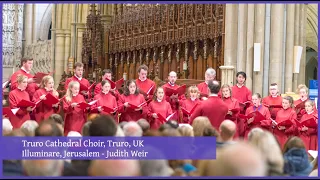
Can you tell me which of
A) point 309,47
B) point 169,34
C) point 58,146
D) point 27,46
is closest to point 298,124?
point 58,146

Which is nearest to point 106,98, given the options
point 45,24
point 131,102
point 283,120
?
point 131,102

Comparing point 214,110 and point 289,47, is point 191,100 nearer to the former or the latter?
point 214,110

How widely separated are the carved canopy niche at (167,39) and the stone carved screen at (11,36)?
4660 mm

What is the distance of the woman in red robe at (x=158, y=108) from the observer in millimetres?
9227

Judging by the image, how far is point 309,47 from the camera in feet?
72.3

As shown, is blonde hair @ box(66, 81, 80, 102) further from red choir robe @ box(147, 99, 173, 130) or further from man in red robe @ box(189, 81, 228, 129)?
man in red robe @ box(189, 81, 228, 129)

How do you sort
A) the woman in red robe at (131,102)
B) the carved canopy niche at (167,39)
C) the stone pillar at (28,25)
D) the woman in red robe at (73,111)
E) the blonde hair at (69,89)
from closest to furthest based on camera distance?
1. the blonde hair at (69,89)
2. the woman in red robe at (73,111)
3. the woman in red robe at (131,102)
4. the carved canopy niche at (167,39)
5. the stone pillar at (28,25)

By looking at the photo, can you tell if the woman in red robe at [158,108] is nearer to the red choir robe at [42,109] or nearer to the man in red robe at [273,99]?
the red choir robe at [42,109]

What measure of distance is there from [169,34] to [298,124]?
742cm

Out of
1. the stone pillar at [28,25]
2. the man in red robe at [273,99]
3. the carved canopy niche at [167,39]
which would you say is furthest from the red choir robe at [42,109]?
the stone pillar at [28,25]

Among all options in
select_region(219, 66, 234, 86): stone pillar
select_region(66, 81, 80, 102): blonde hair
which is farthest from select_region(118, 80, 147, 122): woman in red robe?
select_region(219, 66, 234, 86): stone pillar

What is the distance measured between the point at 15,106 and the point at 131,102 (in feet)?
5.09

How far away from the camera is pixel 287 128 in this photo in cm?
930

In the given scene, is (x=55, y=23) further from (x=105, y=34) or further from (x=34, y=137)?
(x=34, y=137)
